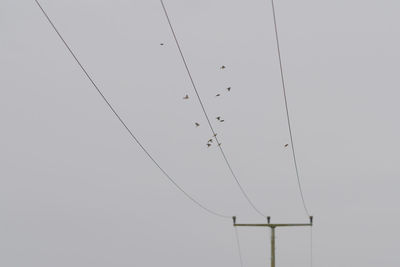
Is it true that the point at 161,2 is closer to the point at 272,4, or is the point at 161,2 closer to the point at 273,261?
the point at 272,4

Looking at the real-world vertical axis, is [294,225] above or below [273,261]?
above

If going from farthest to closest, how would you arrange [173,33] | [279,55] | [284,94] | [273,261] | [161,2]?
[273,261] → [284,94] → [279,55] → [173,33] → [161,2]

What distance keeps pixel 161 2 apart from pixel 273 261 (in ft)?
62.8

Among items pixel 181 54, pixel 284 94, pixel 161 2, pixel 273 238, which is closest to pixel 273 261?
pixel 273 238

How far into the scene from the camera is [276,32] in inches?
Result: 547

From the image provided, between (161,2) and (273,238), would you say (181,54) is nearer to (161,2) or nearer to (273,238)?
(161,2)

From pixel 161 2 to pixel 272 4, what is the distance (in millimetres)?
2324

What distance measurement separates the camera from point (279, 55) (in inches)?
579

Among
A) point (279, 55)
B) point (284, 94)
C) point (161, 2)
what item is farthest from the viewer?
point (284, 94)

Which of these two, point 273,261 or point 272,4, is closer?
point 272,4

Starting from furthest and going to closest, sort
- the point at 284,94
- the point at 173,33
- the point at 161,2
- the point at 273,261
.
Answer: the point at 273,261 → the point at 284,94 → the point at 173,33 → the point at 161,2

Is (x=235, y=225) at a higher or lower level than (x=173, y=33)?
higher

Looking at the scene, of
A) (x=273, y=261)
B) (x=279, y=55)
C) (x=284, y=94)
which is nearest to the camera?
(x=279, y=55)

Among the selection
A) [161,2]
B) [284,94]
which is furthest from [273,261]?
[161,2]
